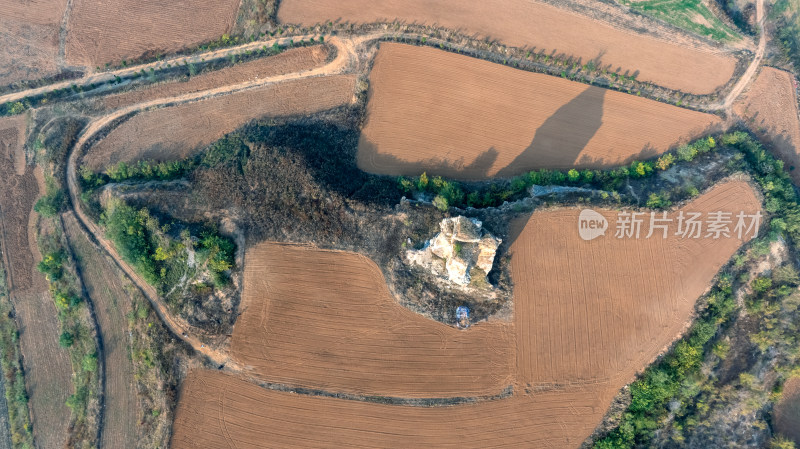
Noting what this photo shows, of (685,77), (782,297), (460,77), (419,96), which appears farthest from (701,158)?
(419,96)

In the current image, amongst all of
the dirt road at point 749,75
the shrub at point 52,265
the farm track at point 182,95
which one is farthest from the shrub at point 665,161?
the shrub at point 52,265

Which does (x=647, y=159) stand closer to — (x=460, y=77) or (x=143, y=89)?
(x=460, y=77)

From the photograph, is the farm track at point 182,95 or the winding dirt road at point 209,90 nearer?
the farm track at point 182,95

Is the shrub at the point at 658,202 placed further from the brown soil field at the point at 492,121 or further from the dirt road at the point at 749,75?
the dirt road at the point at 749,75

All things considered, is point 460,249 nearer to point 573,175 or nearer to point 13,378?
Result: point 573,175

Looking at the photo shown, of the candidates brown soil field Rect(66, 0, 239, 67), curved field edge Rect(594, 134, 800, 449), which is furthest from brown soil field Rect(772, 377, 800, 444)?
brown soil field Rect(66, 0, 239, 67)

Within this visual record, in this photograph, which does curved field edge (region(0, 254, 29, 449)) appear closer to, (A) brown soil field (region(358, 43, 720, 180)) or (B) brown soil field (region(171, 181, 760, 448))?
(B) brown soil field (region(171, 181, 760, 448))

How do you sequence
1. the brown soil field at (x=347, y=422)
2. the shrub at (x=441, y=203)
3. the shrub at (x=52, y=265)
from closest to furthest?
1. the brown soil field at (x=347, y=422)
2. the shrub at (x=441, y=203)
3. the shrub at (x=52, y=265)

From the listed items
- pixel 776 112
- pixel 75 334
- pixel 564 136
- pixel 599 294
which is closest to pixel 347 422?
pixel 599 294
